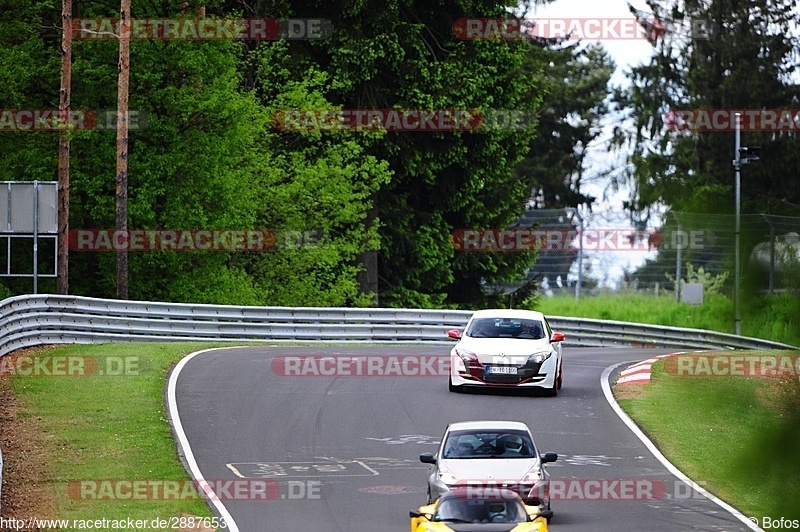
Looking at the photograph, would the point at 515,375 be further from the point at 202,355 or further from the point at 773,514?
the point at 773,514

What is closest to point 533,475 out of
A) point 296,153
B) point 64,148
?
point 64,148

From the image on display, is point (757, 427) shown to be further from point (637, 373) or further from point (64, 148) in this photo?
point (64, 148)

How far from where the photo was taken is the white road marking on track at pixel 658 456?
13.7 m

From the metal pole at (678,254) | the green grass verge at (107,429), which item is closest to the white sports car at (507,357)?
the green grass verge at (107,429)

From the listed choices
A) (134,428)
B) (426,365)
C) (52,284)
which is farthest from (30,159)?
(134,428)

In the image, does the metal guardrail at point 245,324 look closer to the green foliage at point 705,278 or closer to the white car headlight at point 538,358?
the white car headlight at point 538,358

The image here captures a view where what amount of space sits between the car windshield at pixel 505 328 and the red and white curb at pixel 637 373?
11.7 ft

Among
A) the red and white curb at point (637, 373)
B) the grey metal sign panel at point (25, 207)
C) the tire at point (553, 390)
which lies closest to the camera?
the tire at point (553, 390)

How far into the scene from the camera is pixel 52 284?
41.4 metres

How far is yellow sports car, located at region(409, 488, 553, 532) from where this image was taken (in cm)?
1141

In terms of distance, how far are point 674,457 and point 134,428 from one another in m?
8.68

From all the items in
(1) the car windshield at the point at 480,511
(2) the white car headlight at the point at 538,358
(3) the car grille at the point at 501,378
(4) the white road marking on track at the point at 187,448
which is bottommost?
(4) the white road marking on track at the point at 187,448

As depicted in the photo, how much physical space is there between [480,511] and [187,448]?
26.6 feet

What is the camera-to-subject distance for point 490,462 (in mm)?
14328
